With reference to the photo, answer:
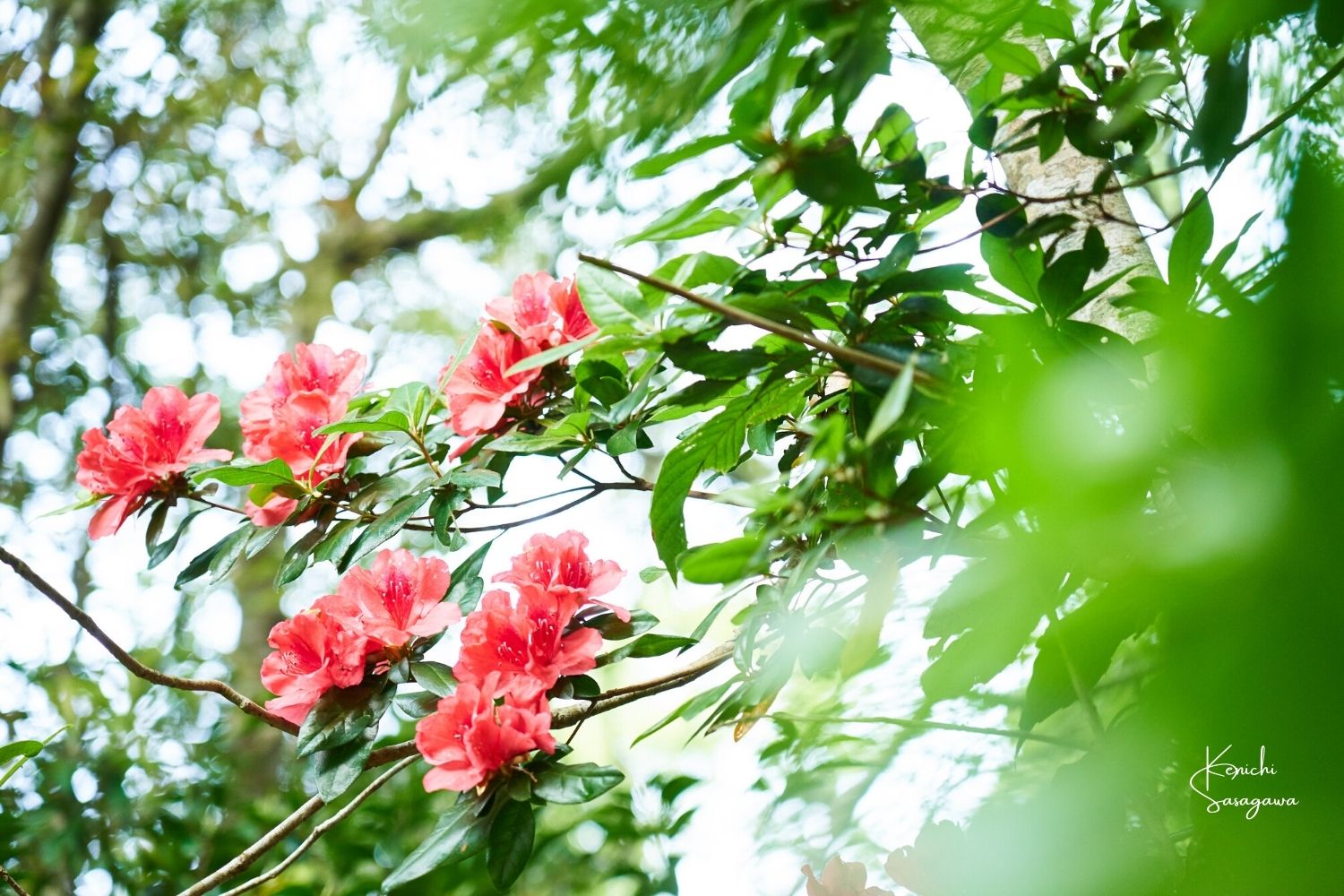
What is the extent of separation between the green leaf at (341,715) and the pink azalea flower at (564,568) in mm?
119

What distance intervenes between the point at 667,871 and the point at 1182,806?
3.47ft

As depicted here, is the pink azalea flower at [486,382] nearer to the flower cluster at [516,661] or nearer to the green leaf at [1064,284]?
the flower cluster at [516,661]

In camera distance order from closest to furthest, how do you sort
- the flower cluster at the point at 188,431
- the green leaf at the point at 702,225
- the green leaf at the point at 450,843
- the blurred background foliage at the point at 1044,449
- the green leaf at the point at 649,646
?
the blurred background foliage at the point at 1044,449
the green leaf at the point at 702,225
the green leaf at the point at 450,843
the green leaf at the point at 649,646
the flower cluster at the point at 188,431

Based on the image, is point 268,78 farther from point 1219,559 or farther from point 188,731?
point 1219,559

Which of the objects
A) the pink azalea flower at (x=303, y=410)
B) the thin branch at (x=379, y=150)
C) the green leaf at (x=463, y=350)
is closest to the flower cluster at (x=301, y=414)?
the pink azalea flower at (x=303, y=410)

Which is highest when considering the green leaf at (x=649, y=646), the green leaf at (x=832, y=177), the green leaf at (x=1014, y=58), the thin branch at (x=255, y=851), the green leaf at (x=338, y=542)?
the green leaf at (x=1014, y=58)

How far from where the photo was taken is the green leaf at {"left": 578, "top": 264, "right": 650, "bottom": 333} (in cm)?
53

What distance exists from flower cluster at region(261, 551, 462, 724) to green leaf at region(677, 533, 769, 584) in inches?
13.0

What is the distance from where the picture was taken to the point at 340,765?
24.7 inches

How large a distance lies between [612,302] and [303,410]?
0.37 m

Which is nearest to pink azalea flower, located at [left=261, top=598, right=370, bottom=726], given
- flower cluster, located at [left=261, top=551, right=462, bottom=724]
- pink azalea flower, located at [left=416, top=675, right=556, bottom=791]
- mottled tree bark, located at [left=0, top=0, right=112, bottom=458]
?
flower cluster, located at [left=261, top=551, right=462, bottom=724]

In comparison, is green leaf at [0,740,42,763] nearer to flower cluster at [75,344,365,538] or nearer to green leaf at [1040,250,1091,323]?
flower cluster at [75,344,365,538]

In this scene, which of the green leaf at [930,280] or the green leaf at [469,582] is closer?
the green leaf at [930,280]

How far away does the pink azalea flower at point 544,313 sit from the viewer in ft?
2.46
